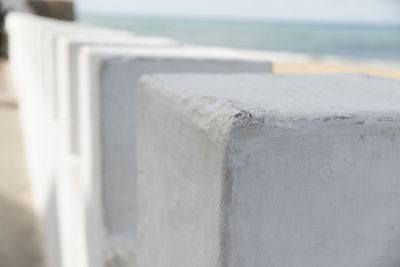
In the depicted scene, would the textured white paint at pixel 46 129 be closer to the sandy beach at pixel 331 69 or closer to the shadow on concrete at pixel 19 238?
the shadow on concrete at pixel 19 238

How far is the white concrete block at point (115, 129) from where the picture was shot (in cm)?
163

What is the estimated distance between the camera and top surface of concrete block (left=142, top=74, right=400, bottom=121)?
2.62 ft

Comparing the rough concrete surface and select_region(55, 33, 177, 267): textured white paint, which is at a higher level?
select_region(55, 33, 177, 267): textured white paint

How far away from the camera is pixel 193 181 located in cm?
83

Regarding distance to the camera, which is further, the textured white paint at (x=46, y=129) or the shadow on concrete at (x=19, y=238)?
the shadow on concrete at (x=19, y=238)

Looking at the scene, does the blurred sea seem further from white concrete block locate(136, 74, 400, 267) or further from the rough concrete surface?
white concrete block locate(136, 74, 400, 267)

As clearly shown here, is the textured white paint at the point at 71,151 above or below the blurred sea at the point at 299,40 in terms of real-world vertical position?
above

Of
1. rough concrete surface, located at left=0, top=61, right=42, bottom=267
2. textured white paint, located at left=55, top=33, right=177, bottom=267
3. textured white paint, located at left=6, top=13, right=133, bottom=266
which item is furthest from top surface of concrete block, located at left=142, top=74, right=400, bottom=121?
rough concrete surface, located at left=0, top=61, right=42, bottom=267

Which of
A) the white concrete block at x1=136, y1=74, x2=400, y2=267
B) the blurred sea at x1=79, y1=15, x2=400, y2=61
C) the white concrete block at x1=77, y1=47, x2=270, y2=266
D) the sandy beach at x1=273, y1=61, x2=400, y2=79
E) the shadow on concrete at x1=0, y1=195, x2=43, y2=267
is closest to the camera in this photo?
the white concrete block at x1=136, y1=74, x2=400, y2=267

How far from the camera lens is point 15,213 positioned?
549cm

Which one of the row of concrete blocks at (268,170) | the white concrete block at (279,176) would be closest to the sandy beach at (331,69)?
the row of concrete blocks at (268,170)

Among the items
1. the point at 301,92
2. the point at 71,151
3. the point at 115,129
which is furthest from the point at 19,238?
the point at 301,92

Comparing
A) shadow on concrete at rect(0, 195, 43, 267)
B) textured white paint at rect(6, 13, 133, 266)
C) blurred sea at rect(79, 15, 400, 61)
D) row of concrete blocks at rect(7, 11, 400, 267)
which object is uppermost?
row of concrete blocks at rect(7, 11, 400, 267)

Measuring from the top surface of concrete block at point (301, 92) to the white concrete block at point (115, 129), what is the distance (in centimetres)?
58
